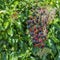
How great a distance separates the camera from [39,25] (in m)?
3.82

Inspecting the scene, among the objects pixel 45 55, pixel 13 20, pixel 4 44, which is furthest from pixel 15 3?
pixel 45 55

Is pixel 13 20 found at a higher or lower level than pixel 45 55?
higher

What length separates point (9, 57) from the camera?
12.3 ft

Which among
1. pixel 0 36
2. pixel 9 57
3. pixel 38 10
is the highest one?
pixel 38 10

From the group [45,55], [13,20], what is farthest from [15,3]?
[45,55]

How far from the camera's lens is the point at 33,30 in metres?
3.79

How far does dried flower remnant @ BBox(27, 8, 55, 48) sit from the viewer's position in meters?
3.74

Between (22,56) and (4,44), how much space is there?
0.30 m

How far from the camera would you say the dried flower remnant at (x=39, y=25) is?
147 inches

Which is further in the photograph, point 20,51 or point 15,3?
point 15,3

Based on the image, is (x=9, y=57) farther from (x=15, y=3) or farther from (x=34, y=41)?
(x=15, y=3)

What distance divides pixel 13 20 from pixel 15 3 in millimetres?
351

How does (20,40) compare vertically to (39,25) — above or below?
below

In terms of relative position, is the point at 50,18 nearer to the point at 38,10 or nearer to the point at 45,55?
the point at 38,10
